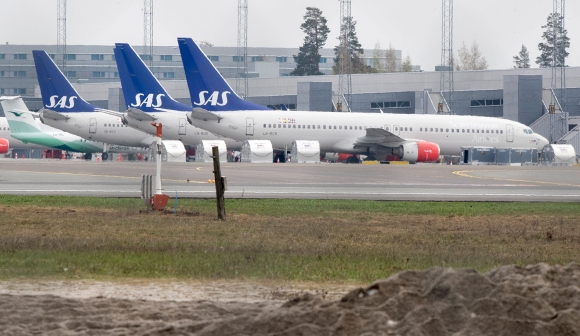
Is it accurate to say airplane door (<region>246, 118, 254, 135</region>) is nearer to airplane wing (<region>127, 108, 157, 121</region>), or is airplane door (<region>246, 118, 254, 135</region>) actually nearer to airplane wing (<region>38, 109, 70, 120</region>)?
airplane wing (<region>127, 108, 157, 121</region>)

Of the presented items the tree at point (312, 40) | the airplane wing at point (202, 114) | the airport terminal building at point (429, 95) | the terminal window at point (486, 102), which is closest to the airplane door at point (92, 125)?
the airplane wing at point (202, 114)

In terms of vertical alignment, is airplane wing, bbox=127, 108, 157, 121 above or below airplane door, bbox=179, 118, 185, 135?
above

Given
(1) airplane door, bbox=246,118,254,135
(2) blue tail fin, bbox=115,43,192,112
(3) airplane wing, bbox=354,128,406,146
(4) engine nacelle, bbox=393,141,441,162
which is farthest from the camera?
(3) airplane wing, bbox=354,128,406,146

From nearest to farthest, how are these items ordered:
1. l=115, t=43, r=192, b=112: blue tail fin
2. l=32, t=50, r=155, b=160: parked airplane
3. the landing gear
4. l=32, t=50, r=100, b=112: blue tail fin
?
l=115, t=43, r=192, b=112: blue tail fin, l=32, t=50, r=155, b=160: parked airplane, l=32, t=50, r=100, b=112: blue tail fin, the landing gear

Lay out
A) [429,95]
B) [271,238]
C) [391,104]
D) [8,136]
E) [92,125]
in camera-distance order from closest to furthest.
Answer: [271,238]
[92,125]
[8,136]
[429,95]
[391,104]

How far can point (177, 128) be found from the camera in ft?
202

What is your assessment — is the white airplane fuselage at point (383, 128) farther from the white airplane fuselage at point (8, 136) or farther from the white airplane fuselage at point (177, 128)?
the white airplane fuselage at point (8, 136)

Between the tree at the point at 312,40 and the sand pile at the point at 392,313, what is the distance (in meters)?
144

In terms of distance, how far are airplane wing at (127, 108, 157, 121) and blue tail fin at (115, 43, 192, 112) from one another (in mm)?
1884

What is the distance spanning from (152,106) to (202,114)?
5502 millimetres

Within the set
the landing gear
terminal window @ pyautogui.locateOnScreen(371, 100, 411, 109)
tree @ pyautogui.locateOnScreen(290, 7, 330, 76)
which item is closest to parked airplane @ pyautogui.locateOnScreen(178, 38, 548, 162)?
the landing gear

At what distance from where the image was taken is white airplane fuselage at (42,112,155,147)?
213 feet

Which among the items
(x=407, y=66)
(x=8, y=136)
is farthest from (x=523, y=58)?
(x=8, y=136)

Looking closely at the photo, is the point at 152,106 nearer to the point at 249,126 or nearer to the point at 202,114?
the point at 202,114
